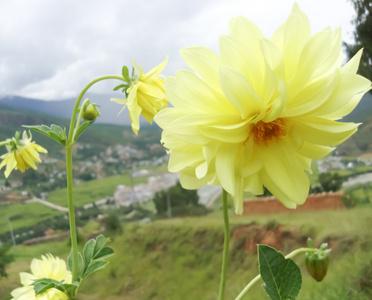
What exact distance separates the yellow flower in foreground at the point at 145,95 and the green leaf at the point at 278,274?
206 mm

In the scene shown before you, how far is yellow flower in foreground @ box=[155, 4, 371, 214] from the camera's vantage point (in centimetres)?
20

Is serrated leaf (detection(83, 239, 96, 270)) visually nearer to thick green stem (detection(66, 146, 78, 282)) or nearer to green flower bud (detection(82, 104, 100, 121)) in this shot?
thick green stem (detection(66, 146, 78, 282))

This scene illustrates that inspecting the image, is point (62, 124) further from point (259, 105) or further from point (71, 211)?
point (259, 105)

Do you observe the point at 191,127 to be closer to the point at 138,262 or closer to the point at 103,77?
the point at 103,77

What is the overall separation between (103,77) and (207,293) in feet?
5.35

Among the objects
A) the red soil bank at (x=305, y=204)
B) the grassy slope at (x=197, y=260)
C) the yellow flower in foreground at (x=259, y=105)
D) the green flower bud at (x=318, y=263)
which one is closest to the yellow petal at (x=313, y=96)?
the yellow flower in foreground at (x=259, y=105)

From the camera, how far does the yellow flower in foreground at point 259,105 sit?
199 millimetres

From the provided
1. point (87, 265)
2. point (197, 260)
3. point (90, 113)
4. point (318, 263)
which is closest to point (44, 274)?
point (87, 265)

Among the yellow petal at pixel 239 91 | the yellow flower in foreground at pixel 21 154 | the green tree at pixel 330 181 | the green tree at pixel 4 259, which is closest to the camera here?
the yellow petal at pixel 239 91

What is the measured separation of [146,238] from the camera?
1.94 meters

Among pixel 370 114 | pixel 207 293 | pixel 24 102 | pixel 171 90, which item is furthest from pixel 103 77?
pixel 370 114

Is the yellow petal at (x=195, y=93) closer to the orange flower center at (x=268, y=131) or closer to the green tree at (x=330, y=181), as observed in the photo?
the orange flower center at (x=268, y=131)

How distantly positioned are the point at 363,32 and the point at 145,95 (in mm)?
1889

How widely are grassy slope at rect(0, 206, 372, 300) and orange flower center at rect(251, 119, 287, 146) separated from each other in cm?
166
